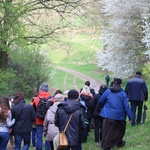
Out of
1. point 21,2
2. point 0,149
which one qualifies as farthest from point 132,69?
point 0,149

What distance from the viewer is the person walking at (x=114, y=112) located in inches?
311

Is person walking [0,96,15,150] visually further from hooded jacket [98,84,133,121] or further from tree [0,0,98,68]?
tree [0,0,98,68]

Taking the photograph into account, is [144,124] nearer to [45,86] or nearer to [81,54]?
[45,86]

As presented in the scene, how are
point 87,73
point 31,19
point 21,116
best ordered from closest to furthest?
point 21,116 → point 31,19 → point 87,73

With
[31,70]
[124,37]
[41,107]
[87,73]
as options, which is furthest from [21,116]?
[87,73]

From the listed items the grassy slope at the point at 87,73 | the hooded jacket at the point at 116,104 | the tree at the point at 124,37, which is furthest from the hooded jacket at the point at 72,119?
the tree at the point at 124,37

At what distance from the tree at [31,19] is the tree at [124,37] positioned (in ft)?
28.9

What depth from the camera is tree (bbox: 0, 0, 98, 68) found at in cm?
1430

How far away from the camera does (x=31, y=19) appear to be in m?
18.2

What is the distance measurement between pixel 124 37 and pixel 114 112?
20.5 meters

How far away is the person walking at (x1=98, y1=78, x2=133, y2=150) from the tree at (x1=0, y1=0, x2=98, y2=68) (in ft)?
24.9

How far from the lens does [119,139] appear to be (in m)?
8.36

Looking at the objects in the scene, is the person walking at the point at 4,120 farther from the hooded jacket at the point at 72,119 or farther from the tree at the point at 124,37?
the tree at the point at 124,37

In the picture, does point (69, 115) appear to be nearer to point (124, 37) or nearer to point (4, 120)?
point (4, 120)
